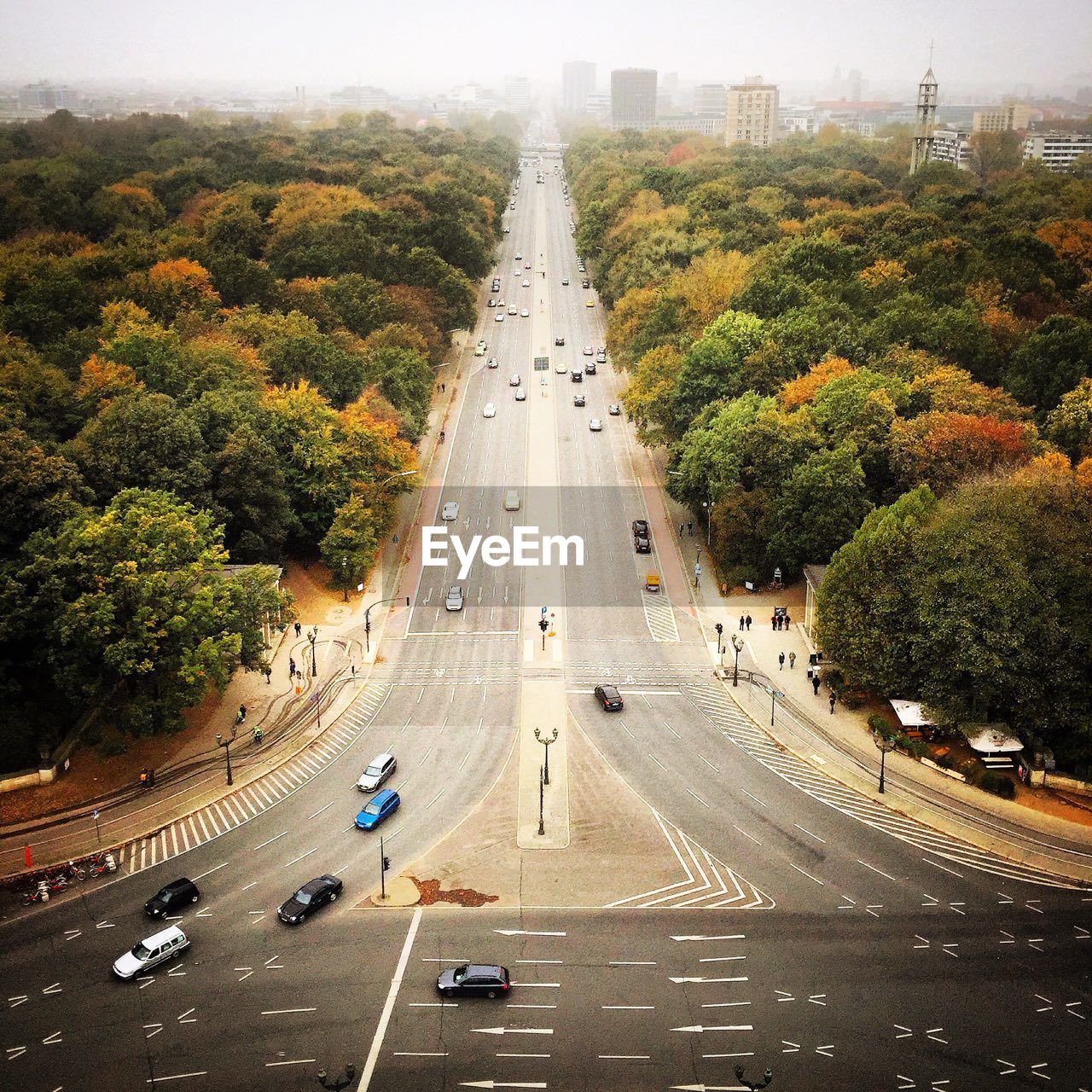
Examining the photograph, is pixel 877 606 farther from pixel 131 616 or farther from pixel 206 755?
pixel 131 616

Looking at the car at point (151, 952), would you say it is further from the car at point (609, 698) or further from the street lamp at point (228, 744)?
the car at point (609, 698)

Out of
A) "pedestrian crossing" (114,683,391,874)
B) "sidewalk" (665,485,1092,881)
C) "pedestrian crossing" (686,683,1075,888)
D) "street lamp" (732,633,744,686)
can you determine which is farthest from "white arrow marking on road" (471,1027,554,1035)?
"street lamp" (732,633,744,686)

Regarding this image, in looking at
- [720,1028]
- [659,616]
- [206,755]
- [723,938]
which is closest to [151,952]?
[206,755]

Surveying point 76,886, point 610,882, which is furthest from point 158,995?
point 610,882

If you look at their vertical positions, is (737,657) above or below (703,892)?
above

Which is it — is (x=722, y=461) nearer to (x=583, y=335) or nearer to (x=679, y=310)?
(x=679, y=310)

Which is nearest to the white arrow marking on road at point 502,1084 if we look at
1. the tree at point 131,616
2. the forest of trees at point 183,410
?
the tree at point 131,616
